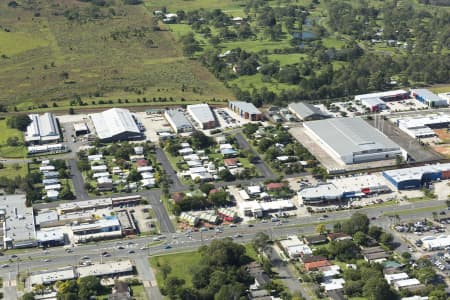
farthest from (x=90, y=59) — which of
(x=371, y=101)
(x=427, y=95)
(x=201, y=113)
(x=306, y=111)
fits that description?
(x=427, y=95)

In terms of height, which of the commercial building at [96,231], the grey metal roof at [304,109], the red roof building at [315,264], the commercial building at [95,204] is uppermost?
the grey metal roof at [304,109]

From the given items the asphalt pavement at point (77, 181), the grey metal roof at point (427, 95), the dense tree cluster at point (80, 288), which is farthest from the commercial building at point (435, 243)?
the grey metal roof at point (427, 95)

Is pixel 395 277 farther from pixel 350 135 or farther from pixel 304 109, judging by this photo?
pixel 304 109

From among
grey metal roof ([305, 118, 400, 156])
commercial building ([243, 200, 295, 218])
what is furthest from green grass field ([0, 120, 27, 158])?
grey metal roof ([305, 118, 400, 156])

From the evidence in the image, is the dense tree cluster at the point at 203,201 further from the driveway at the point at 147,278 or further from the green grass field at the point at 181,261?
the driveway at the point at 147,278

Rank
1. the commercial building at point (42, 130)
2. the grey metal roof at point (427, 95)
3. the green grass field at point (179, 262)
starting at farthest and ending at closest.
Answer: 1. the grey metal roof at point (427, 95)
2. the commercial building at point (42, 130)
3. the green grass field at point (179, 262)
